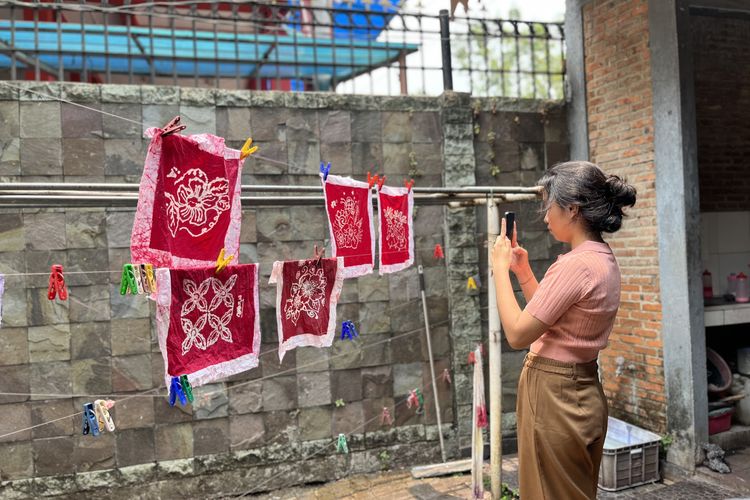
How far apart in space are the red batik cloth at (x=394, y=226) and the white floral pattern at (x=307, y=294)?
50 centimetres

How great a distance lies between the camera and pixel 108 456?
4621mm

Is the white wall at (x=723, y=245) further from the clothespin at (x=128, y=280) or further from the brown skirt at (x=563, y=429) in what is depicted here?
the clothespin at (x=128, y=280)

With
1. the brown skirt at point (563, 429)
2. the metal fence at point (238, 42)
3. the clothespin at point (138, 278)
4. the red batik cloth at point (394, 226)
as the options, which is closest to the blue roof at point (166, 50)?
the metal fence at point (238, 42)

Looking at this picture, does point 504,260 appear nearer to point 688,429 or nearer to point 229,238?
point 229,238

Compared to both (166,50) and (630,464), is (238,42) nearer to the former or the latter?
(166,50)

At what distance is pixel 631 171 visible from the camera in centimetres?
525

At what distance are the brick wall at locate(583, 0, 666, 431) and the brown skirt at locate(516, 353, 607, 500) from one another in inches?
123

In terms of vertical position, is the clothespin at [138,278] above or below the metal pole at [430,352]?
above

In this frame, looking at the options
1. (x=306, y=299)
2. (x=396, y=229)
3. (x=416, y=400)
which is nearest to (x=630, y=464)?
(x=416, y=400)

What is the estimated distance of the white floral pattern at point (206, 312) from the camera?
9.76 ft

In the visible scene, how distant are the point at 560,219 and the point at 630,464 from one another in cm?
329

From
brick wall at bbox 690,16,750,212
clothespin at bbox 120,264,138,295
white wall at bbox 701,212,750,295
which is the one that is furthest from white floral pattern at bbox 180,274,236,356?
brick wall at bbox 690,16,750,212

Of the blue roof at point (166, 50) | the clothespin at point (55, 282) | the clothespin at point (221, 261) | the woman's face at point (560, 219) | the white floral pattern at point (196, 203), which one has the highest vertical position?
the blue roof at point (166, 50)

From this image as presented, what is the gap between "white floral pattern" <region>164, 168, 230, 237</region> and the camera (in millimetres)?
2773
